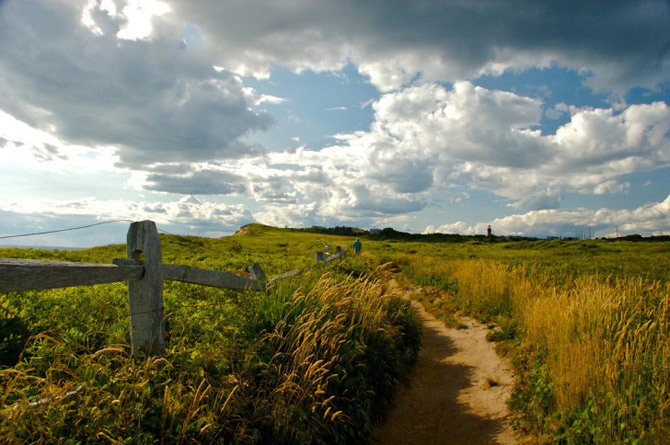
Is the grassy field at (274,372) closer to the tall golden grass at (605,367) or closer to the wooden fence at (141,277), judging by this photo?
the tall golden grass at (605,367)

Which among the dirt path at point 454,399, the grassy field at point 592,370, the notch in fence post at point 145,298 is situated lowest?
the dirt path at point 454,399

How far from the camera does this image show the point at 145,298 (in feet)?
14.1

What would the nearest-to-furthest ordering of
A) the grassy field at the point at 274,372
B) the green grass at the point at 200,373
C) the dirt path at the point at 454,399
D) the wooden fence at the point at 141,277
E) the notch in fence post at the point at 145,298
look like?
1. the green grass at the point at 200,373
2. the grassy field at the point at 274,372
3. the wooden fence at the point at 141,277
4. the notch in fence post at the point at 145,298
5. the dirt path at the point at 454,399

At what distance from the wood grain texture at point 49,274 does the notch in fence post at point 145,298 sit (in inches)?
11.5

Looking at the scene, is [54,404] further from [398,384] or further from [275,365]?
[398,384]

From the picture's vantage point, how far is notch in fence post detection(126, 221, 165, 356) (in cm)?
429

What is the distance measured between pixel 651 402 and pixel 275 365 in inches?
181

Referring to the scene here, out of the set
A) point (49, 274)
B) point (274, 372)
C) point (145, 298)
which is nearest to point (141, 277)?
point (145, 298)

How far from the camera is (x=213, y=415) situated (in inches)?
143

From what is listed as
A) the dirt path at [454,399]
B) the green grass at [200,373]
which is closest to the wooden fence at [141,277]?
the green grass at [200,373]

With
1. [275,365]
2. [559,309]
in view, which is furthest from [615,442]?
[275,365]

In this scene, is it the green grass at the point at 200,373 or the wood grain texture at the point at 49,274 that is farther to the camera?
the green grass at the point at 200,373

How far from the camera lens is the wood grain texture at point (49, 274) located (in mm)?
2967

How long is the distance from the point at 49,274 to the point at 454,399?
22.4 ft
